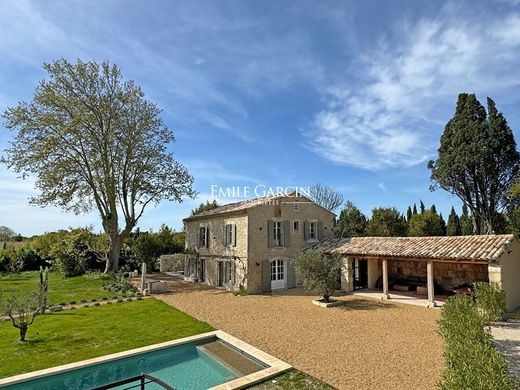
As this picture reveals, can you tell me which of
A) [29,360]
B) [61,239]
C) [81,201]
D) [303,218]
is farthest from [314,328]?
[61,239]

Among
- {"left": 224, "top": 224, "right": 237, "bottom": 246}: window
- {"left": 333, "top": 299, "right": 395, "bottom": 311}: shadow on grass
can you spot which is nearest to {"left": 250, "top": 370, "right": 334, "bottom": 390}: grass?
{"left": 333, "top": 299, "right": 395, "bottom": 311}: shadow on grass

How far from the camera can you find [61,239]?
2877 centimetres

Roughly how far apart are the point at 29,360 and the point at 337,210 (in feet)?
122

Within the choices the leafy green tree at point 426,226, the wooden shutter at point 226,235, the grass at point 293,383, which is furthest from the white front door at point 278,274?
the leafy green tree at point 426,226

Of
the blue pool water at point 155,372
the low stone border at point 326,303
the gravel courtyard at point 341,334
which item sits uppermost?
the low stone border at point 326,303

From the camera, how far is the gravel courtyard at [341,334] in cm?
747

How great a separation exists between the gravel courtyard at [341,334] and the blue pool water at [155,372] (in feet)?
5.82

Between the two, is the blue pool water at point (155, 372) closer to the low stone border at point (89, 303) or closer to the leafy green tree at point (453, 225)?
the low stone border at point (89, 303)

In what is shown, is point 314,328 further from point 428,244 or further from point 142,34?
point 142,34

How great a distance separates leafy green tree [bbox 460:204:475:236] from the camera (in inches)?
1443

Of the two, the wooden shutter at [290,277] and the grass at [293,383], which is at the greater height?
the wooden shutter at [290,277]

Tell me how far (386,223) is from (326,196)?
31.7 ft

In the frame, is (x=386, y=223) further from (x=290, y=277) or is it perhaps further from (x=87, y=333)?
(x=87, y=333)

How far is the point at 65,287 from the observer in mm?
20844
